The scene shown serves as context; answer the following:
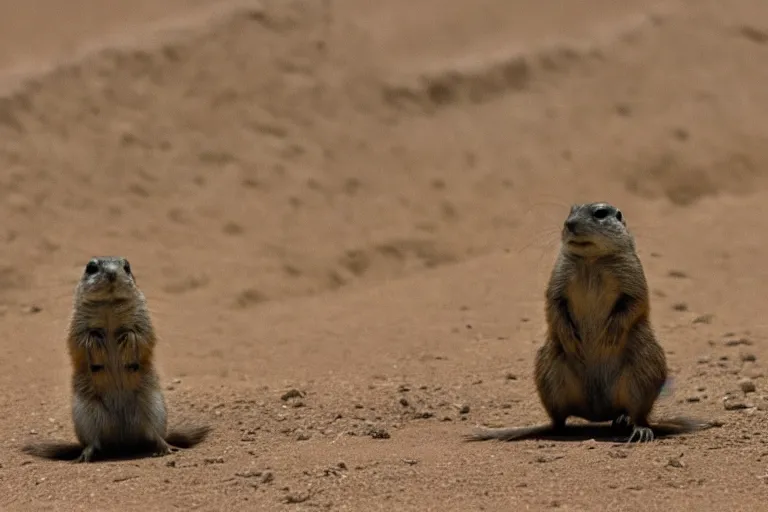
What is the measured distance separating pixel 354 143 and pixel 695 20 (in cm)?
592

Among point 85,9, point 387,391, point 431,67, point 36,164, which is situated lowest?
point 387,391

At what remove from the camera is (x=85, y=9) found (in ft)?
53.2

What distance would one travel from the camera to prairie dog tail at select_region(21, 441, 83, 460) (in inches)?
279

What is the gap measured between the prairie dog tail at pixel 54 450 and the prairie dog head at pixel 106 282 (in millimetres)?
864

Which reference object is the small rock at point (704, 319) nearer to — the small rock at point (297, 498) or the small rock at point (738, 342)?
the small rock at point (738, 342)

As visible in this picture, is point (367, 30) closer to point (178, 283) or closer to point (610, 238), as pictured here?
point (178, 283)

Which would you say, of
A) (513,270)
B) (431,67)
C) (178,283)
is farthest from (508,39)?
(178,283)

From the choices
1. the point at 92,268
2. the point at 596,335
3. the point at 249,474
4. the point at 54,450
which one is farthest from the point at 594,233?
the point at 54,450

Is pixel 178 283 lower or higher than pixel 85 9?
lower

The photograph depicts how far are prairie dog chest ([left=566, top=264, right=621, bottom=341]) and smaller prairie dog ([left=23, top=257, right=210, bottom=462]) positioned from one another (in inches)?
92.8

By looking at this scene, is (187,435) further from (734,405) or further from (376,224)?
(376,224)

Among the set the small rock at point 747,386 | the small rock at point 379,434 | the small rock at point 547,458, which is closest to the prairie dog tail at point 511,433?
the small rock at point 379,434

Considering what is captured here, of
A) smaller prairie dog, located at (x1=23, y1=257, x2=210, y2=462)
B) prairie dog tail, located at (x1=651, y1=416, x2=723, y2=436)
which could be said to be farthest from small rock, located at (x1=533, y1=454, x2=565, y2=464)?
smaller prairie dog, located at (x1=23, y1=257, x2=210, y2=462)

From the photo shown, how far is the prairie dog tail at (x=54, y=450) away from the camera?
707cm
